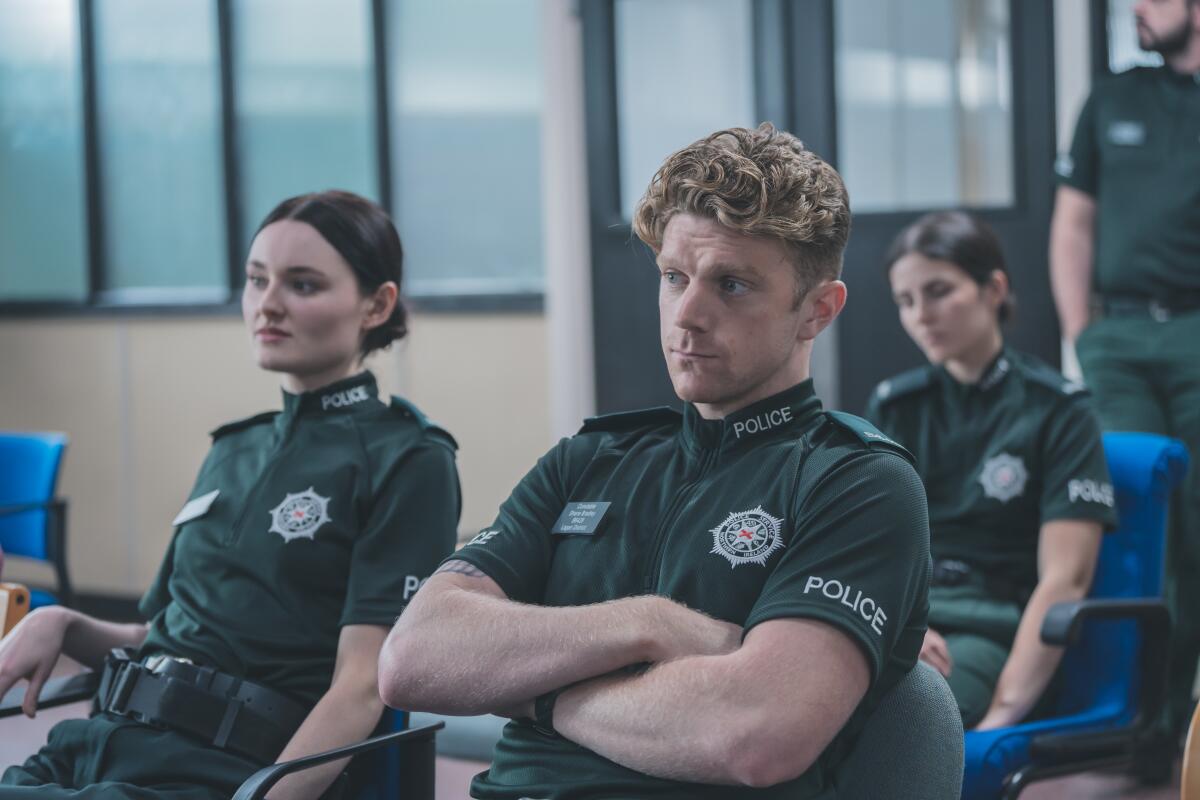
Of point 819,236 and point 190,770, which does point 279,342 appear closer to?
point 190,770

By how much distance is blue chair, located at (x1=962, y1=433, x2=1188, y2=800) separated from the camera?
2.00 m

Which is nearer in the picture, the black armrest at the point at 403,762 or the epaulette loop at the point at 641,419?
the black armrest at the point at 403,762

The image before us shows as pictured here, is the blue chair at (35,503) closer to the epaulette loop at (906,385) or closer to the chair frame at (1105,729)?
the epaulette loop at (906,385)

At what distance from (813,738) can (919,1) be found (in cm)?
298

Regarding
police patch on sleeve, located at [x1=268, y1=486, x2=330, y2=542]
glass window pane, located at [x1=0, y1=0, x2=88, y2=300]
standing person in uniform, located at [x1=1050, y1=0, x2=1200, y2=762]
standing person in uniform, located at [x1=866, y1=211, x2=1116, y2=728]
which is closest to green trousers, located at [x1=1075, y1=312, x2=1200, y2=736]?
standing person in uniform, located at [x1=1050, y1=0, x2=1200, y2=762]

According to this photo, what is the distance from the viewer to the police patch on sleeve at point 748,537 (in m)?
1.43

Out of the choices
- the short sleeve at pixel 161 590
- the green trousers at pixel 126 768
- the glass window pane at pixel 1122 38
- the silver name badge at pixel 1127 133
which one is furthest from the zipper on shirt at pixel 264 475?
the glass window pane at pixel 1122 38

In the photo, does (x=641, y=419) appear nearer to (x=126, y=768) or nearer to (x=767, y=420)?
(x=767, y=420)

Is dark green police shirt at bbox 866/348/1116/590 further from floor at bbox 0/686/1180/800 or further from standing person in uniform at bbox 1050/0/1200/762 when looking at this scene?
floor at bbox 0/686/1180/800

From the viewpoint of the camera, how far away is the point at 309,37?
5027 mm

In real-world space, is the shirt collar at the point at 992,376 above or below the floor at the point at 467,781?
above

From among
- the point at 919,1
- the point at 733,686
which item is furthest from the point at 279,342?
the point at 919,1

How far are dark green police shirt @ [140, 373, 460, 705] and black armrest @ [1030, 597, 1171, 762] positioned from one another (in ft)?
3.05

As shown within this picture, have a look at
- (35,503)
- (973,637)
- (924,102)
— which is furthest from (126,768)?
(924,102)
